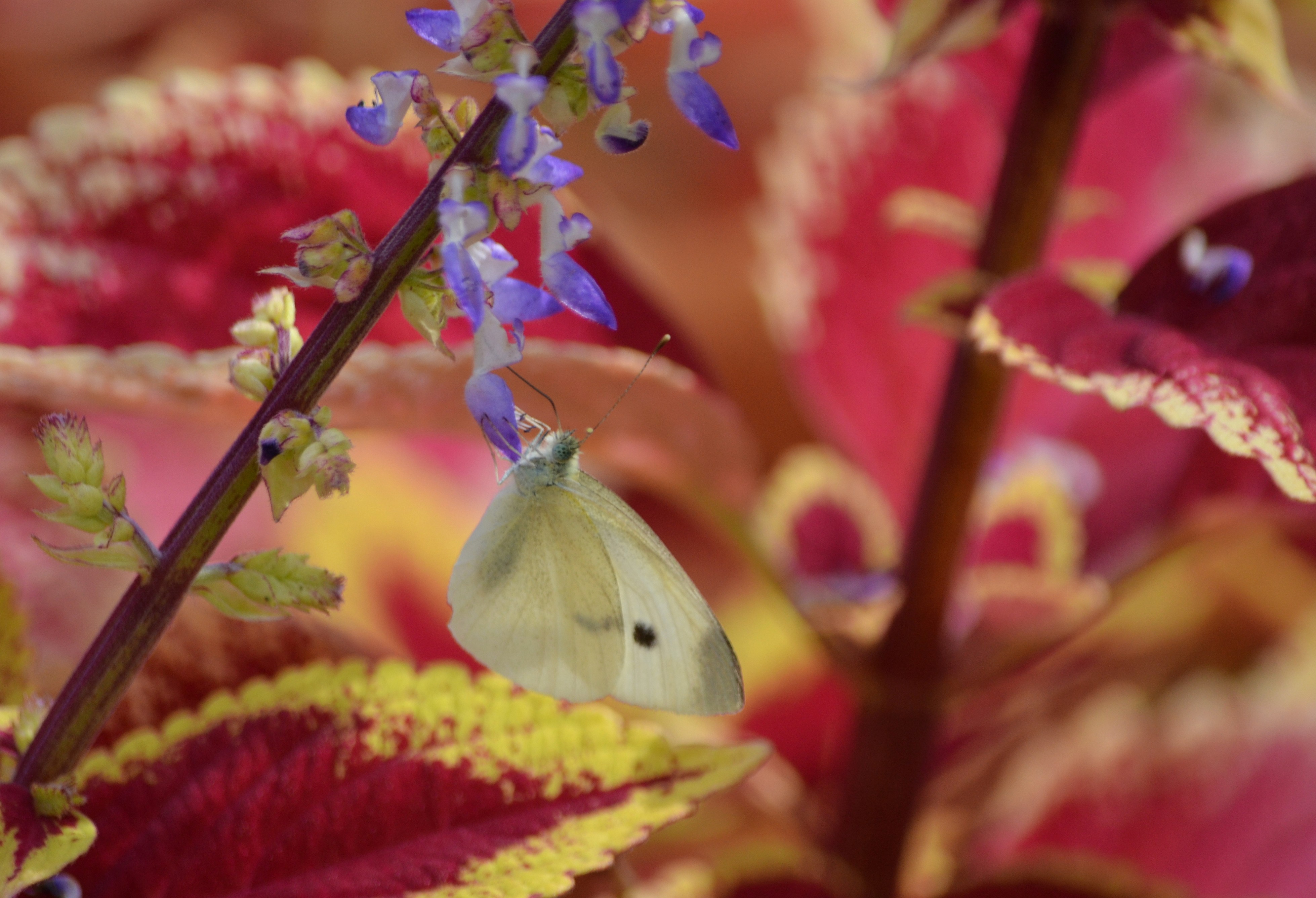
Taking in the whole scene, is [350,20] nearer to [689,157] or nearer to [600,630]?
[689,157]

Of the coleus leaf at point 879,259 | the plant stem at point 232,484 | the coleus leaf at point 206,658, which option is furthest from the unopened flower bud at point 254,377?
the coleus leaf at point 879,259

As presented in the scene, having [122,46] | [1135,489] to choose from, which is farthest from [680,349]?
[122,46]

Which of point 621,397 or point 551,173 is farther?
point 621,397

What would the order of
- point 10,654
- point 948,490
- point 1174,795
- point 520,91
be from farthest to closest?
point 1174,795 → point 948,490 → point 10,654 → point 520,91

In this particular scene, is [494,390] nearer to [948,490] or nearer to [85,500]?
[85,500]

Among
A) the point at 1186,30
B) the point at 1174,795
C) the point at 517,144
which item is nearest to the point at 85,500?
the point at 517,144

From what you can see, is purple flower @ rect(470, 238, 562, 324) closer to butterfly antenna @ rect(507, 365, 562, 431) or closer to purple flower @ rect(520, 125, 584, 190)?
purple flower @ rect(520, 125, 584, 190)
